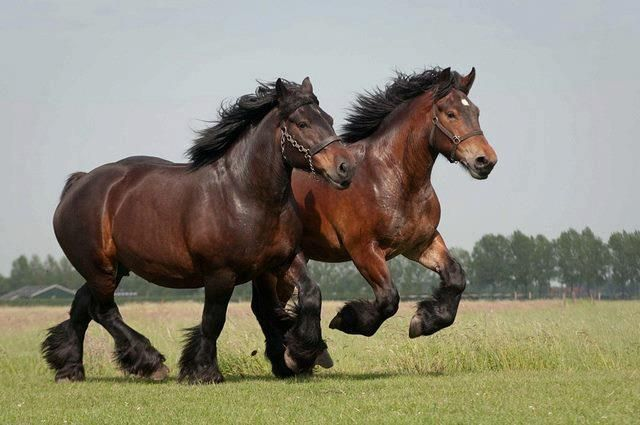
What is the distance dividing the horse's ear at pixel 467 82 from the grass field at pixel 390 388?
9.60 feet

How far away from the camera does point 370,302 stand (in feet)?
29.7

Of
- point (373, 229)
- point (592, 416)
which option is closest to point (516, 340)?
point (373, 229)

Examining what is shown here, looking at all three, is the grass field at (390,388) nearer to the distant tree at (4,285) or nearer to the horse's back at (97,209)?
the horse's back at (97,209)

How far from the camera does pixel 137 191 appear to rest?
9750 mm

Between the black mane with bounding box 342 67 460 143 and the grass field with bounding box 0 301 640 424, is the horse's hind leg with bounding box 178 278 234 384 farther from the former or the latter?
the black mane with bounding box 342 67 460 143

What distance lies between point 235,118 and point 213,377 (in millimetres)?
2632

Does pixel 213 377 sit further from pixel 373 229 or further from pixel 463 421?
pixel 463 421

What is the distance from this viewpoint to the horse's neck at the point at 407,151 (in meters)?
9.30

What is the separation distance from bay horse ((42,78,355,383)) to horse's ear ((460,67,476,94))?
1583mm

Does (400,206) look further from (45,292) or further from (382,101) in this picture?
(45,292)

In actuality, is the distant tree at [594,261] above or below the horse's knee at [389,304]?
above

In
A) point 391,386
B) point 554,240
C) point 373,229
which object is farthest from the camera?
point 554,240

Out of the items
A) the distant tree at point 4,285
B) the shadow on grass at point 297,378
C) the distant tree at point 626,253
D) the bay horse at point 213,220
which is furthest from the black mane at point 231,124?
the distant tree at point 4,285

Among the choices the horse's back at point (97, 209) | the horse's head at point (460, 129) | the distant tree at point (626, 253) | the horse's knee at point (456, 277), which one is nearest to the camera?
the horse's head at point (460, 129)
